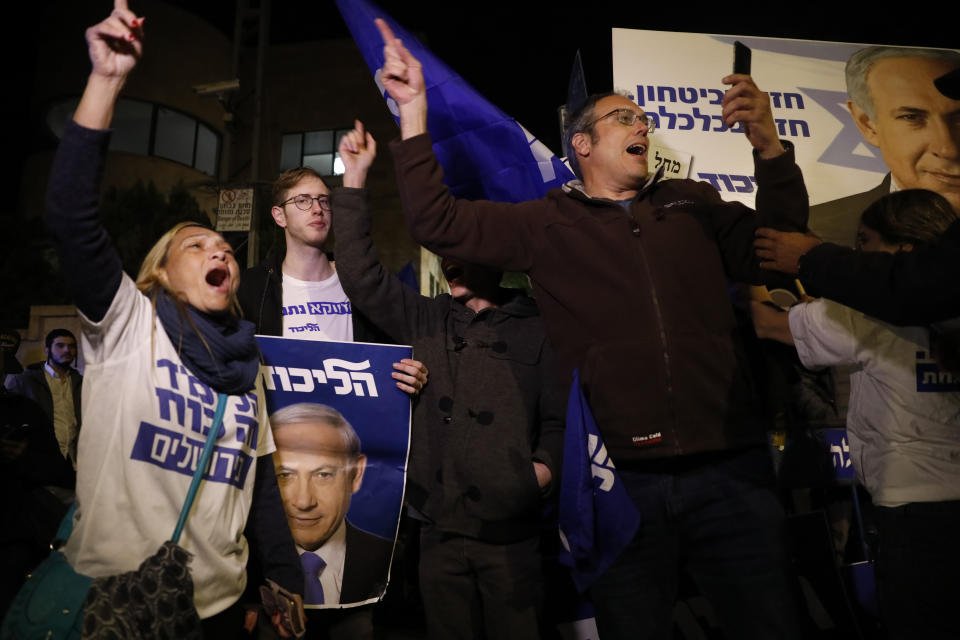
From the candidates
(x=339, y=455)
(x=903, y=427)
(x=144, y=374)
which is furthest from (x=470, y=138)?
(x=903, y=427)

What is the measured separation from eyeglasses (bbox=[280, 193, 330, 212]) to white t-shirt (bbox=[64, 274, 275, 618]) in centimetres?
151

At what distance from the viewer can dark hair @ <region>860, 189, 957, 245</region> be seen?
2561 millimetres

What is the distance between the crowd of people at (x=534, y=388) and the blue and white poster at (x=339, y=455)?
1cm

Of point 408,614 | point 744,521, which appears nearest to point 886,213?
point 744,521

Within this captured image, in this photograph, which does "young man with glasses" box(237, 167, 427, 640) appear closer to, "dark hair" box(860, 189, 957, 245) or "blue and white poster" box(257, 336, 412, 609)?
"blue and white poster" box(257, 336, 412, 609)

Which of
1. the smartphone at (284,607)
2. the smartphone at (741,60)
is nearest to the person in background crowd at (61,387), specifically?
the smartphone at (284,607)

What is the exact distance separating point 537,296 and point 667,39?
2869 millimetres

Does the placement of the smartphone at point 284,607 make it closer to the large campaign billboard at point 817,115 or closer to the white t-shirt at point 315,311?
the white t-shirt at point 315,311

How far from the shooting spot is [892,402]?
2568 millimetres

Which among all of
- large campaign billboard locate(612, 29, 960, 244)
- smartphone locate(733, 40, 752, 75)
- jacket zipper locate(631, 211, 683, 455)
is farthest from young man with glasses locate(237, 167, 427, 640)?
large campaign billboard locate(612, 29, 960, 244)

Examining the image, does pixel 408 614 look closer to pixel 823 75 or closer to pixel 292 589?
pixel 292 589

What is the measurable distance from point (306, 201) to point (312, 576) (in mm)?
1861

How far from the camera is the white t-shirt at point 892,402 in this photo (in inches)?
96.2

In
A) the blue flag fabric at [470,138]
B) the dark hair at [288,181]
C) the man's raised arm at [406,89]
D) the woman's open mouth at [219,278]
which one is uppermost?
the blue flag fabric at [470,138]
